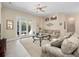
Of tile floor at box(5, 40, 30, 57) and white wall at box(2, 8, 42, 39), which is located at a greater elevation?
white wall at box(2, 8, 42, 39)

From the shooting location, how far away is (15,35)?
2625 mm

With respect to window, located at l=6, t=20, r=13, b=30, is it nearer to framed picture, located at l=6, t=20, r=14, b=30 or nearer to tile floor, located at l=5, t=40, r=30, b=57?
framed picture, located at l=6, t=20, r=14, b=30

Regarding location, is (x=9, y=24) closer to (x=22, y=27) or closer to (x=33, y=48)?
(x=22, y=27)

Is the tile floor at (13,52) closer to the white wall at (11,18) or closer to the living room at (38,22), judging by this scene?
the living room at (38,22)

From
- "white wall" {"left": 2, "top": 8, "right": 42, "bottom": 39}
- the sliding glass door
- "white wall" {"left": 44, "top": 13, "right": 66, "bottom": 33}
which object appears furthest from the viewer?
"white wall" {"left": 44, "top": 13, "right": 66, "bottom": 33}

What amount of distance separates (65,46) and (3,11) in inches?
58.5

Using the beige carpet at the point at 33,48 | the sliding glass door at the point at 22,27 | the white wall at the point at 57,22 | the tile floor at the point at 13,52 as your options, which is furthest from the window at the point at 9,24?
the white wall at the point at 57,22

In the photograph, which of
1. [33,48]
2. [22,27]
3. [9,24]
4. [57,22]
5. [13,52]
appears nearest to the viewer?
[9,24]

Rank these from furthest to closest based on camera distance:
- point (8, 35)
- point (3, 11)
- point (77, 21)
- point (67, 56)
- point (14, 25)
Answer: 1. point (77, 21)
2. point (8, 35)
3. point (14, 25)
4. point (3, 11)
5. point (67, 56)

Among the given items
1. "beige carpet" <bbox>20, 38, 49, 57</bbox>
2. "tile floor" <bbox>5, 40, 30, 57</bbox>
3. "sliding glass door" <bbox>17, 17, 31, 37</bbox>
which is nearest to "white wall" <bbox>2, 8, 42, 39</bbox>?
"sliding glass door" <bbox>17, 17, 31, 37</bbox>

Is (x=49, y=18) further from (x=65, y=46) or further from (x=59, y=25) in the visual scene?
(x=65, y=46)

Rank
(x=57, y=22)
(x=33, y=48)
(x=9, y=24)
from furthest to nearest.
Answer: (x=33, y=48) < (x=57, y=22) < (x=9, y=24)

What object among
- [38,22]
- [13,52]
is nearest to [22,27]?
[38,22]

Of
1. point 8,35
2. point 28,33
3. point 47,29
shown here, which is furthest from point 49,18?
point 8,35
